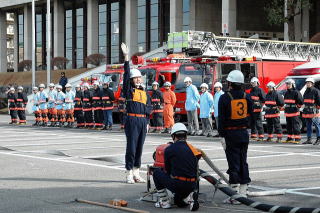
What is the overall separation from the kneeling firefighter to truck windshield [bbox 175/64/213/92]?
16.7 metres

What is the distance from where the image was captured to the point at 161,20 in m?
59.9

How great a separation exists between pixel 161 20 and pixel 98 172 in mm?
48328

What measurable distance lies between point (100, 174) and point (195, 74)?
47.7 ft

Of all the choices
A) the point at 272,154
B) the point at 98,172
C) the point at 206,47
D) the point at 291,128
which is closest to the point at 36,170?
the point at 98,172

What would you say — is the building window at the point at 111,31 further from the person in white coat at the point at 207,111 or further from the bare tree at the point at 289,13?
the person in white coat at the point at 207,111

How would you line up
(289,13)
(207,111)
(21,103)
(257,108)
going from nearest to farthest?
(257,108)
(207,111)
(21,103)
(289,13)

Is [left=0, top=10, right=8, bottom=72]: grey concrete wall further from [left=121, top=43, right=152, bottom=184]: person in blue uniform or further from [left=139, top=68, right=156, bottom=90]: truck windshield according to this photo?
[left=121, top=43, right=152, bottom=184]: person in blue uniform

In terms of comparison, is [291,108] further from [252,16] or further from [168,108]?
[252,16]

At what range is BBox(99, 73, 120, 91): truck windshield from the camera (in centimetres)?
2980

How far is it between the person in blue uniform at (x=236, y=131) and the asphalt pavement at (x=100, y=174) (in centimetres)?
39

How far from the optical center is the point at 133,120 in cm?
1102

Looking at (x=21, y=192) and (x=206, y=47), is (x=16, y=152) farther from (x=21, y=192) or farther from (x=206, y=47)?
(x=206, y=47)

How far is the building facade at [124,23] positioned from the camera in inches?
2083

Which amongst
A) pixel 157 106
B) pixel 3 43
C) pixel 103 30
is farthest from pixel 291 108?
pixel 3 43
